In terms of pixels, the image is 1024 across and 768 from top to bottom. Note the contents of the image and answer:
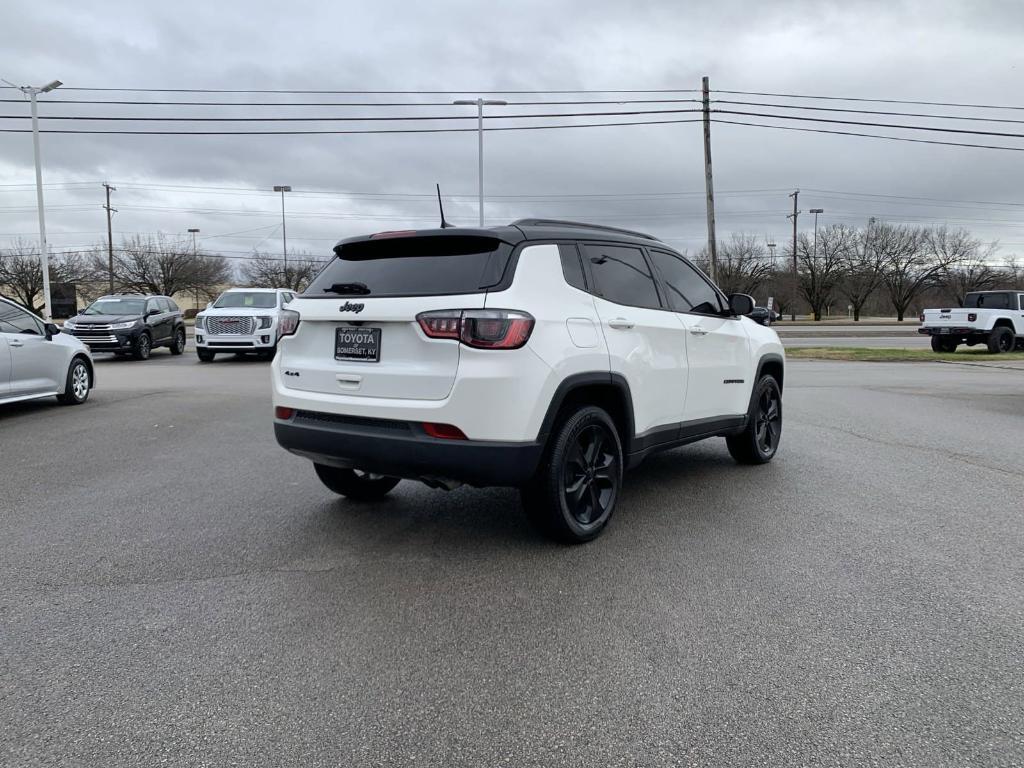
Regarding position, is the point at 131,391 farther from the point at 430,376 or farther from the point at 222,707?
the point at 222,707

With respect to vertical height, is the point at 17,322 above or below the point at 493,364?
above

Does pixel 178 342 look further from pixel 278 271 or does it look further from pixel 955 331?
pixel 278 271

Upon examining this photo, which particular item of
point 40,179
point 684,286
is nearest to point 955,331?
point 684,286

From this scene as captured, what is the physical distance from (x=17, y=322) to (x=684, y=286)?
8731 millimetres

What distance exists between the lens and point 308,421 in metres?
4.61

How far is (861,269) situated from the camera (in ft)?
229

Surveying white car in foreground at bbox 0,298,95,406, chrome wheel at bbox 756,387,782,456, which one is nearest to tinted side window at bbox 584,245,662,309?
chrome wheel at bbox 756,387,782,456

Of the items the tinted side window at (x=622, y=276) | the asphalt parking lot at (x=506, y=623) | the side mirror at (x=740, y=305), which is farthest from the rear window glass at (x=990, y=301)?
the tinted side window at (x=622, y=276)

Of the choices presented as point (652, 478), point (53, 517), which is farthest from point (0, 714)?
point (652, 478)

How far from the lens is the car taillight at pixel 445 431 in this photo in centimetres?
402

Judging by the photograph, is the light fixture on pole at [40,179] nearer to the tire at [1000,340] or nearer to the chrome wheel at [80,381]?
the chrome wheel at [80,381]

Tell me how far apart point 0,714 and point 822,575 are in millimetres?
3799

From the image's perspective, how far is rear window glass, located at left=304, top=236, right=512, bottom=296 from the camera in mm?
4191

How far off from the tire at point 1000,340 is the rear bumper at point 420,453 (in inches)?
928
